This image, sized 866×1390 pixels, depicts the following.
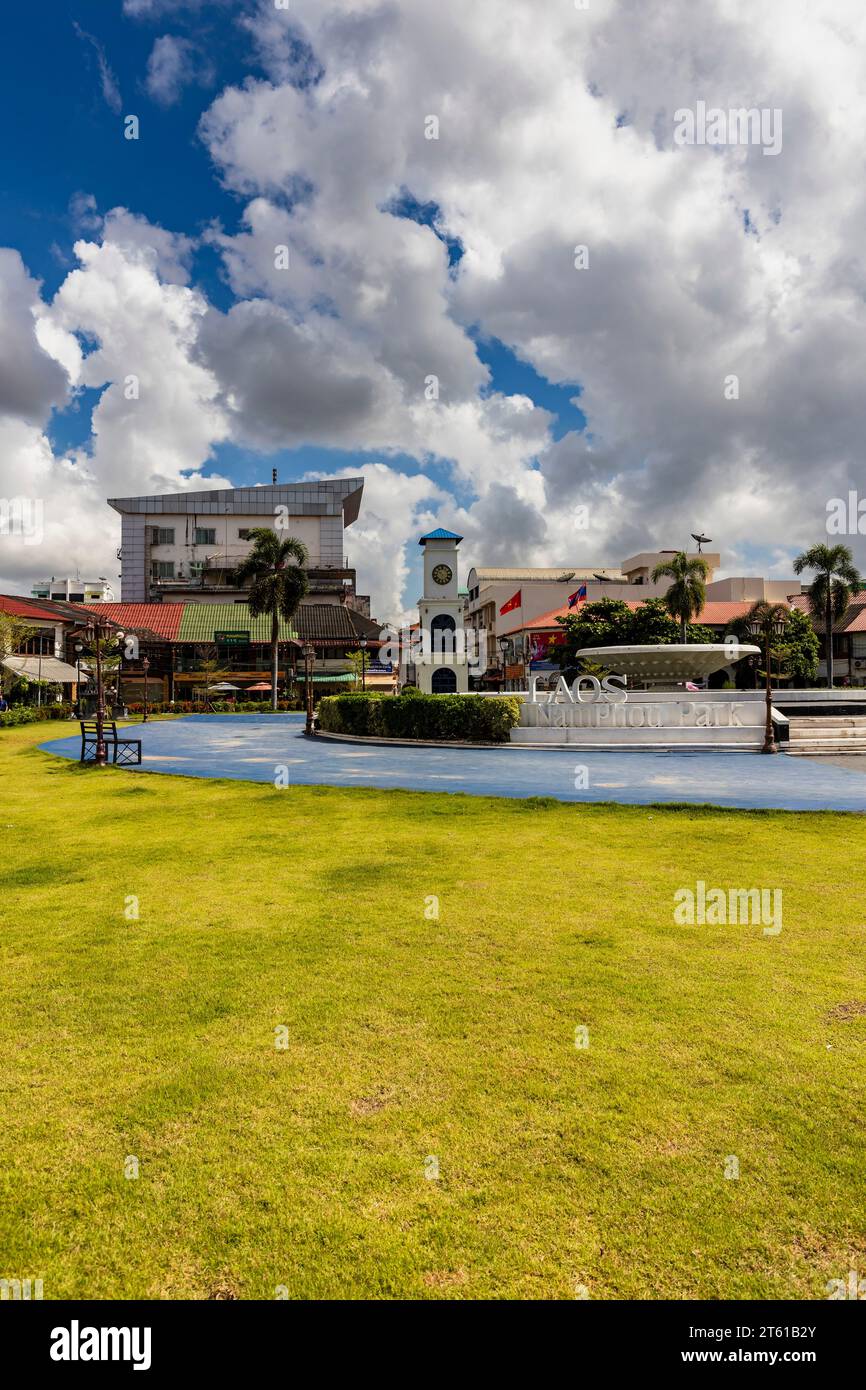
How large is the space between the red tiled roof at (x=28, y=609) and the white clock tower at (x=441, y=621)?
30061mm

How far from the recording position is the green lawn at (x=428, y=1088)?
305cm

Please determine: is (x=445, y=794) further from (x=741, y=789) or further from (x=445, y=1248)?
(x=445, y=1248)

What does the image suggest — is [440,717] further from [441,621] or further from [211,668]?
[211,668]

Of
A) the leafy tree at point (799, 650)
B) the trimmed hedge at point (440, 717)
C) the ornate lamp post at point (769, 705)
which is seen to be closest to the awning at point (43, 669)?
the trimmed hedge at point (440, 717)

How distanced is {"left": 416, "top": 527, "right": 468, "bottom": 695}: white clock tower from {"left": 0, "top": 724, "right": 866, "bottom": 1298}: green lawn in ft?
112

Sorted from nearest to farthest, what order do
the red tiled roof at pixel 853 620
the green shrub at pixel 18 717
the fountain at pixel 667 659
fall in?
the fountain at pixel 667 659 < the green shrub at pixel 18 717 < the red tiled roof at pixel 853 620

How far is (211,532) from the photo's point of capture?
82.7 metres

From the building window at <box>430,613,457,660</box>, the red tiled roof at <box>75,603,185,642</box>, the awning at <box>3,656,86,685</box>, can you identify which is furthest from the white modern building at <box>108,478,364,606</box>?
the building window at <box>430,613,457,660</box>

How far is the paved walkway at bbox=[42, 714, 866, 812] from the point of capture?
15.4 meters

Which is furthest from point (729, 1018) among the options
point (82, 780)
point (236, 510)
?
point (236, 510)

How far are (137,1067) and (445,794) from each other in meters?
10.9

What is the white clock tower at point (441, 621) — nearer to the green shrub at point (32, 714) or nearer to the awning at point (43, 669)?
the green shrub at point (32, 714)

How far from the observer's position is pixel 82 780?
59.9 ft

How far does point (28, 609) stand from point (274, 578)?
62.5ft
